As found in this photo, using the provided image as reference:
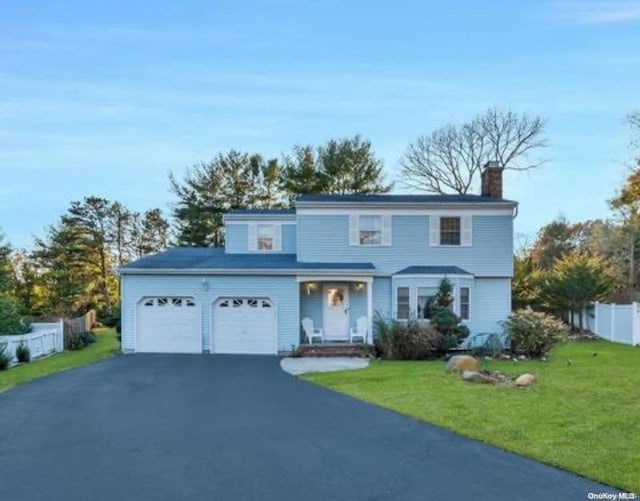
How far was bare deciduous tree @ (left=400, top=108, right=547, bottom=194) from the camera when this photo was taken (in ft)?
131

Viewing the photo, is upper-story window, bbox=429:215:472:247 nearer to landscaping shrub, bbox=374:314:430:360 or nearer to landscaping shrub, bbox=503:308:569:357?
landscaping shrub, bbox=503:308:569:357

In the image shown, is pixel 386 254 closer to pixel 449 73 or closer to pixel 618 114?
pixel 449 73

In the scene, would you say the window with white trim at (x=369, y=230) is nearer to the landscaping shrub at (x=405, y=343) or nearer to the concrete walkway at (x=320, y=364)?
the landscaping shrub at (x=405, y=343)

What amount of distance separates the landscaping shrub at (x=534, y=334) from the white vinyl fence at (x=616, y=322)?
455 cm

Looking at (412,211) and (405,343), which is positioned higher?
(412,211)

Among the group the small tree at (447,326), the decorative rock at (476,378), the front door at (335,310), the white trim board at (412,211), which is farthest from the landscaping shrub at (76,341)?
the decorative rock at (476,378)

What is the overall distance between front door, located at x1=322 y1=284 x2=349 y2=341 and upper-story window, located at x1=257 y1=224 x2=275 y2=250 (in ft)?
11.1

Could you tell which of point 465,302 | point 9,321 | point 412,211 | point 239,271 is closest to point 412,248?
point 412,211

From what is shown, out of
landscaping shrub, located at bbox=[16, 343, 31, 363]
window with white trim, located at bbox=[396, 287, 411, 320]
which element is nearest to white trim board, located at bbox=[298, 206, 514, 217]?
window with white trim, located at bbox=[396, 287, 411, 320]

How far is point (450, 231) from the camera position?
2216 cm

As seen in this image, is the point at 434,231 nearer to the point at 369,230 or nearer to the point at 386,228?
the point at 386,228

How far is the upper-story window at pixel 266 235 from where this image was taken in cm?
2405

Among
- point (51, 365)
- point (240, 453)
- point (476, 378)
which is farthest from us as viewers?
point (51, 365)

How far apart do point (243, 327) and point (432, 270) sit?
714 cm
